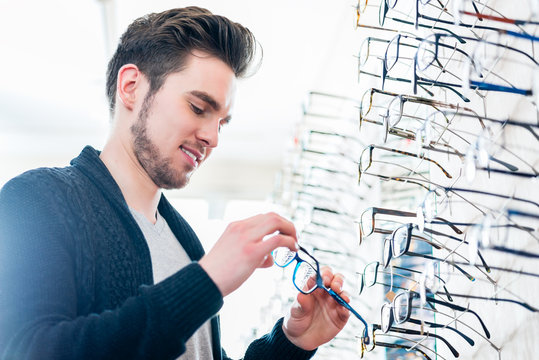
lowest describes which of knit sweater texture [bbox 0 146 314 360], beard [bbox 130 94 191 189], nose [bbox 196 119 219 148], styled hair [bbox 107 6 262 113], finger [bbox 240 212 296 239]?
knit sweater texture [bbox 0 146 314 360]

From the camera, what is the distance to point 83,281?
2.86 feet

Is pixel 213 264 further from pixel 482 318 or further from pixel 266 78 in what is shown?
pixel 266 78

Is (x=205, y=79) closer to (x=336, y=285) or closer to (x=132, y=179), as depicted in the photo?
(x=132, y=179)

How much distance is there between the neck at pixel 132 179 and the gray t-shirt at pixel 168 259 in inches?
1.2

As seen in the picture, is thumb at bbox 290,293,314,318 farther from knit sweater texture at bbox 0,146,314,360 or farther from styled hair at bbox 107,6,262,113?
styled hair at bbox 107,6,262,113

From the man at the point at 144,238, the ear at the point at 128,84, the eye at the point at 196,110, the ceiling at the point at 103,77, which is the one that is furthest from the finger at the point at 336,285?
the ceiling at the point at 103,77

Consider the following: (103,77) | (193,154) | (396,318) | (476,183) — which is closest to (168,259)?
(193,154)

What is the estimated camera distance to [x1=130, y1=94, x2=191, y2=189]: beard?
1.16m

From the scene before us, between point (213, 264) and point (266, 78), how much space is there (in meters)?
2.77

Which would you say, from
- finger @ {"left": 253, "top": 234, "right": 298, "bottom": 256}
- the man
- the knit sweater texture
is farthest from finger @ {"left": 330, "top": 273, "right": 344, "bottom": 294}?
the knit sweater texture

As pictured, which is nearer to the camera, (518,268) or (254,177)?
(518,268)

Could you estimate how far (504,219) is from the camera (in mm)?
787

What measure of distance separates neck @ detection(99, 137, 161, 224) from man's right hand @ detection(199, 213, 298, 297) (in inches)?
14.9

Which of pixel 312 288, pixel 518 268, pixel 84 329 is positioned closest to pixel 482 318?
pixel 518 268
